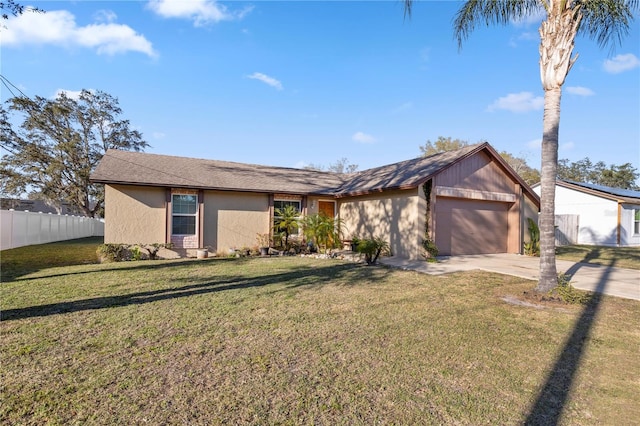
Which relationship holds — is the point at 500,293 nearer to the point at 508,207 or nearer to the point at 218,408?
the point at 218,408

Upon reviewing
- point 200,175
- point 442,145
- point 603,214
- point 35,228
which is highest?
point 442,145

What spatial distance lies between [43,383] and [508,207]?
16.5 metres

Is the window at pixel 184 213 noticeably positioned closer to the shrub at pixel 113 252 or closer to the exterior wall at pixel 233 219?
the exterior wall at pixel 233 219

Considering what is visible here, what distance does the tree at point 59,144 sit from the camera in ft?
92.7

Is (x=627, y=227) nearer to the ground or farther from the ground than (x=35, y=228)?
farther from the ground

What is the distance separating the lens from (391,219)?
13547mm

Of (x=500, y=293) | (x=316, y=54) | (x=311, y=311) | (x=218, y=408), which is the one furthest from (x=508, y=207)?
(x=218, y=408)

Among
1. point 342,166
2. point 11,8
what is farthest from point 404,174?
point 342,166

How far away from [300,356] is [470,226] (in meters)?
12.3

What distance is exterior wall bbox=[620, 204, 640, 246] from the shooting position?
20.3 metres

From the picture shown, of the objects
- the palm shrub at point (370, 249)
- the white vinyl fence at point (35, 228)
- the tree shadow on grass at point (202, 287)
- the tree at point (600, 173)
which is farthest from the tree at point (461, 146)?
the white vinyl fence at point (35, 228)

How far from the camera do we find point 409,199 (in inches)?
498

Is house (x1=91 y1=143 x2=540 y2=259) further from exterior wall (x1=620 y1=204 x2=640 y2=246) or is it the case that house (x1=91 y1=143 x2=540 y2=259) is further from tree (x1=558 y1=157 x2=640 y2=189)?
tree (x1=558 y1=157 x2=640 y2=189)

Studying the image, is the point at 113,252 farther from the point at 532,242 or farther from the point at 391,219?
the point at 532,242
